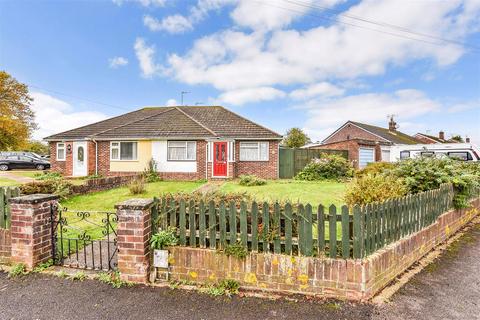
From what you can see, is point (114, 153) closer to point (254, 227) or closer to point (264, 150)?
point (264, 150)

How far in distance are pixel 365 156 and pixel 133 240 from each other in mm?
22261

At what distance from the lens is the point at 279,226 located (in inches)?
141

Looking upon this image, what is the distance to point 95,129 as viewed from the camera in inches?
762

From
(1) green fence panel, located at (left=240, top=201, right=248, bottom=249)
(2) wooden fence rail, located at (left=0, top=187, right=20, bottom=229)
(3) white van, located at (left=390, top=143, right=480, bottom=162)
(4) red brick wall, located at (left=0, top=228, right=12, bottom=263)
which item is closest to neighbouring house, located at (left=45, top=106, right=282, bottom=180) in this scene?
(3) white van, located at (left=390, top=143, right=480, bottom=162)

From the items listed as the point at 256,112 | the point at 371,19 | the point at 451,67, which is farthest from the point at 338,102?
the point at 371,19

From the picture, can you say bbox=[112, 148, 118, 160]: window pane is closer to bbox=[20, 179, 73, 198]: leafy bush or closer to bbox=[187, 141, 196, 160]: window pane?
bbox=[187, 141, 196, 160]: window pane

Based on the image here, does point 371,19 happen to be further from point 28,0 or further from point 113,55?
point 113,55

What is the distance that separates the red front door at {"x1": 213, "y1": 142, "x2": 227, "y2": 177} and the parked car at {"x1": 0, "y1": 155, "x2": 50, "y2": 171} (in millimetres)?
19712

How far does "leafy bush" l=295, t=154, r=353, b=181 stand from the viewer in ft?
55.2

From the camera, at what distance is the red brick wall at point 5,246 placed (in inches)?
173

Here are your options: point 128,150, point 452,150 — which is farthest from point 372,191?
point 452,150

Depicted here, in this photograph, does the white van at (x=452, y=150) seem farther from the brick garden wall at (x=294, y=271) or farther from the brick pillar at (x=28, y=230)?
the brick pillar at (x=28, y=230)

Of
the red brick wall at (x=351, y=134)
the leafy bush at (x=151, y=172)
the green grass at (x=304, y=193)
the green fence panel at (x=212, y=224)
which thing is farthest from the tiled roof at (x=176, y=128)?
the red brick wall at (x=351, y=134)

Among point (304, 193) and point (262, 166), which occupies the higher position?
point (262, 166)
